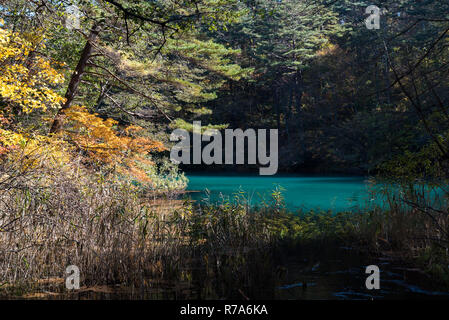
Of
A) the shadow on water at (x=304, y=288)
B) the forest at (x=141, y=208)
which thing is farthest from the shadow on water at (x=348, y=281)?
the forest at (x=141, y=208)

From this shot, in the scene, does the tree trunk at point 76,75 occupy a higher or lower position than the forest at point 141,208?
higher

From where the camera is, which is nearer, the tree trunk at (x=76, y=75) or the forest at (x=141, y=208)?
the forest at (x=141, y=208)

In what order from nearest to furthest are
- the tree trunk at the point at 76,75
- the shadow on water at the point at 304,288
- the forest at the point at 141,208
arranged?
the shadow on water at the point at 304,288
the forest at the point at 141,208
the tree trunk at the point at 76,75

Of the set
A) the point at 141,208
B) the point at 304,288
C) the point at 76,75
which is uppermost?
the point at 76,75

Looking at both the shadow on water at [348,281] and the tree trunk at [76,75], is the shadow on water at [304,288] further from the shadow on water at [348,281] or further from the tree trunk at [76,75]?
the tree trunk at [76,75]

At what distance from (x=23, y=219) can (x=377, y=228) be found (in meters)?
5.26

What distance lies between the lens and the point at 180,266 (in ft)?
18.4

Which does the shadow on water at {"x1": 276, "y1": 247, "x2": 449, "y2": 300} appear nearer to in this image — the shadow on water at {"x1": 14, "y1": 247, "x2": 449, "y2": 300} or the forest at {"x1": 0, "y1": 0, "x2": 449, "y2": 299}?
the shadow on water at {"x1": 14, "y1": 247, "x2": 449, "y2": 300}

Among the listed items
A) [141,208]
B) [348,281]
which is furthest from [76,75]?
[348,281]

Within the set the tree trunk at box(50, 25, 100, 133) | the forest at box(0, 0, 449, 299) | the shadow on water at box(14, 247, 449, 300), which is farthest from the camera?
the tree trunk at box(50, 25, 100, 133)

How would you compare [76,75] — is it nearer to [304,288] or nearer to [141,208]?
[141,208]

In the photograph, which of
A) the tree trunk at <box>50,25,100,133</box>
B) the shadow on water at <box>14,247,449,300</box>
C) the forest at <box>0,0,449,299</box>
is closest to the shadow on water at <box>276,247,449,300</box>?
the shadow on water at <box>14,247,449,300</box>

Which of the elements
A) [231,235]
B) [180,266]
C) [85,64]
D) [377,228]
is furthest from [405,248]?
[85,64]
